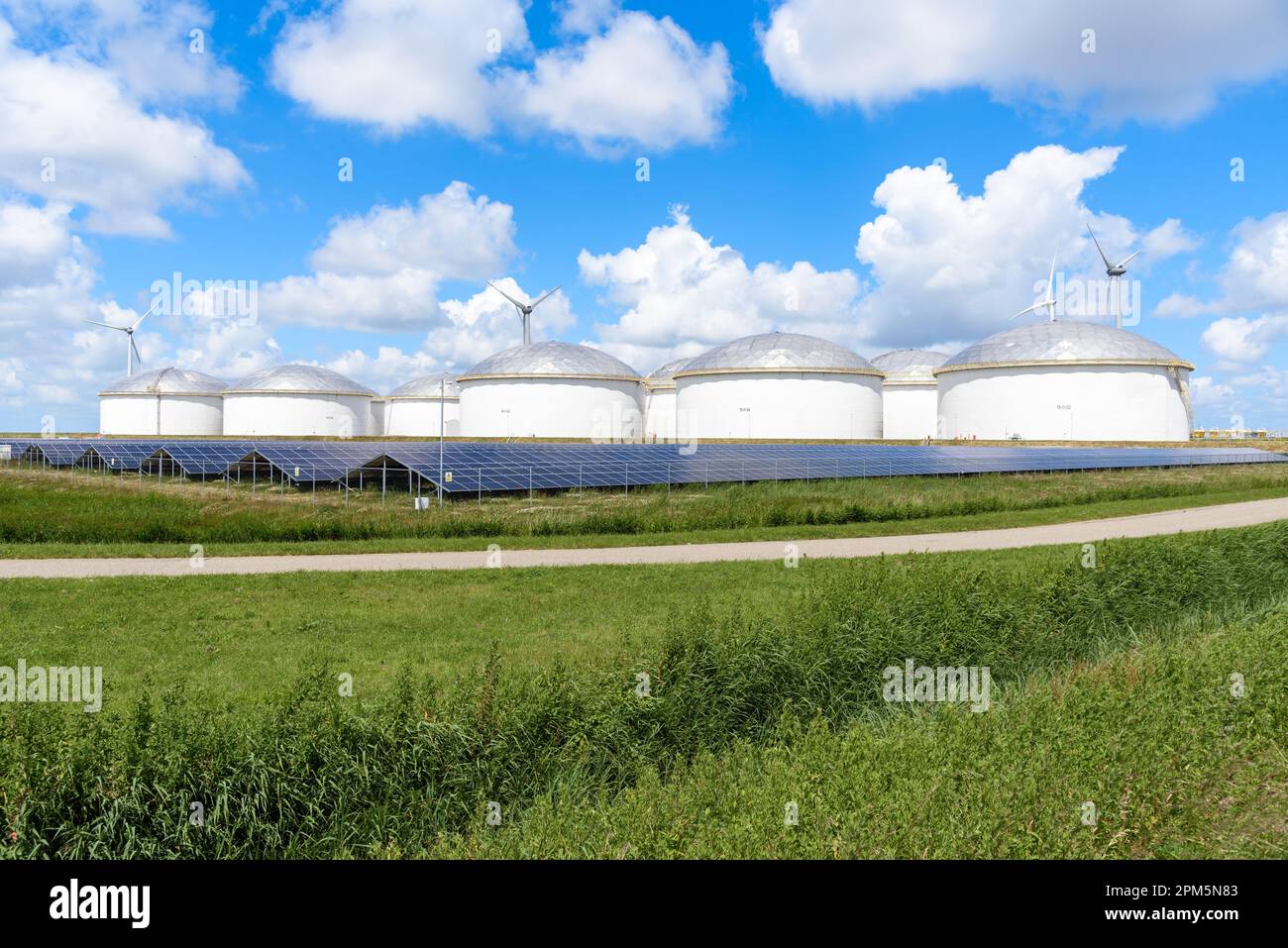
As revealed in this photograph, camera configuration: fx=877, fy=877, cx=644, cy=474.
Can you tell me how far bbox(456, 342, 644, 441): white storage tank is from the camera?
77125mm

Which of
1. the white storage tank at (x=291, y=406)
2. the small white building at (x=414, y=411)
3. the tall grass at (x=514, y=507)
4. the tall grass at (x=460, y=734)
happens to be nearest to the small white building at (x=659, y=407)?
the small white building at (x=414, y=411)

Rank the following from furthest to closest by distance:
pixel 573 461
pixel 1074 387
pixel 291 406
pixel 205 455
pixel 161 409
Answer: pixel 161 409, pixel 291 406, pixel 1074 387, pixel 205 455, pixel 573 461

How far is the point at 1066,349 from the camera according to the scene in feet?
239

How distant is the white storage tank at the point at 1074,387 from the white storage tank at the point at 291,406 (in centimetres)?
6249

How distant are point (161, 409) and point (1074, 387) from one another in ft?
305

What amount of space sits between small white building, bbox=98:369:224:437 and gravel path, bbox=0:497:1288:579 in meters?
86.8

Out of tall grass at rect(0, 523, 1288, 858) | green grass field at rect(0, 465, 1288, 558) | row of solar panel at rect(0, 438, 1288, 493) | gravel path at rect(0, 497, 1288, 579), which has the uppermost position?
row of solar panel at rect(0, 438, 1288, 493)

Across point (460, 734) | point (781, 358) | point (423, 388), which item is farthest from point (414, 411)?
point (460, 734)

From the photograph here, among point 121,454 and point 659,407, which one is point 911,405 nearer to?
point 659,407

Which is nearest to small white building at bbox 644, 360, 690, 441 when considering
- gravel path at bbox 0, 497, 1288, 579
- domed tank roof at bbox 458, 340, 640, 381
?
domed tank roof at bbox 458, 340, 640, 381

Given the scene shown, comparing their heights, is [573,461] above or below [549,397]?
below

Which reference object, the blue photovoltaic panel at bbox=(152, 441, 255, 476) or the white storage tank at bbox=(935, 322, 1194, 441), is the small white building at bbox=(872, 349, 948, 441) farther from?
the blue photovoltaic panel at bbox=(152, 441, 255, 476)
